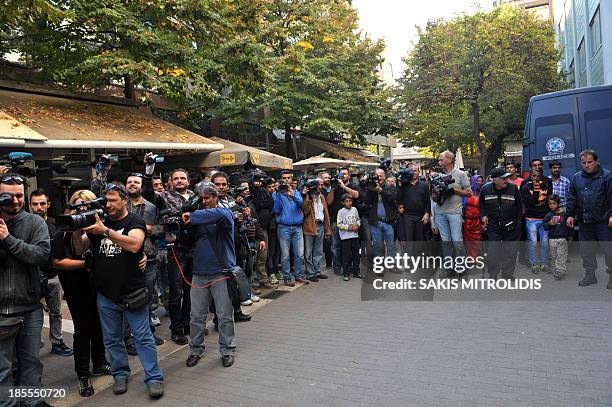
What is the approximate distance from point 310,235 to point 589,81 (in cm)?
1774

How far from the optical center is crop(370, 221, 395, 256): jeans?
8.31 metres

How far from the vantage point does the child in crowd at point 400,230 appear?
8142 mm

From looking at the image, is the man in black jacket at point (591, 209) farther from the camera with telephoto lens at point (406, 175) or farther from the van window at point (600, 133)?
the van window at point (600, 133)

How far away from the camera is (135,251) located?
380 centimetres

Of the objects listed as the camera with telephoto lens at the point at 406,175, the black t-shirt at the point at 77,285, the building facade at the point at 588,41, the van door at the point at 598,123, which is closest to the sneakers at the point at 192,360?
the black t-shirt at the point at 77,285

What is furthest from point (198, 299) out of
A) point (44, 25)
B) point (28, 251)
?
point (44, 25)

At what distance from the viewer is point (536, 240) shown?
7602 mm

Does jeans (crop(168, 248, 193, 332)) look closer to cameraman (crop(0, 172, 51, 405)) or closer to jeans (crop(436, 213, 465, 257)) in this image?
cameraman (crop(0, 172, 51, 405))

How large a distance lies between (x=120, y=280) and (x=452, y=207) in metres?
5.39

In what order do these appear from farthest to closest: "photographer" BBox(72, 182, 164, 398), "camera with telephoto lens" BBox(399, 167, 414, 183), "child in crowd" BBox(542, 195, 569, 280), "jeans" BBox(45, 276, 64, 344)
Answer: "camera with telephoto lens" BBox(399, 167, 414, 183) → "child in crowd" BBox(542, 195, 569, 280) → "jeans" BBox(45, 276, 64, 344) → "photographer" BBox(72, 182, 164, 398)

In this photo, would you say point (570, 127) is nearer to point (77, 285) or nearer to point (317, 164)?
point (317, 164)

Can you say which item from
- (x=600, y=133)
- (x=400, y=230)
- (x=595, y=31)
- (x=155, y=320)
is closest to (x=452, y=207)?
(x=400, y=230)

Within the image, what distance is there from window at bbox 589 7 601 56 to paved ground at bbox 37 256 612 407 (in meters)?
14.9

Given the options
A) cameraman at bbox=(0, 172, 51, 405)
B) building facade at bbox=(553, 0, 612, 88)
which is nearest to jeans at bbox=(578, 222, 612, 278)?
cameraman at bbox=(0, 172, 51, 405)
